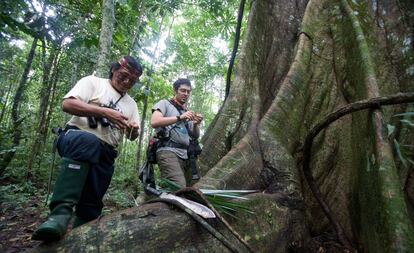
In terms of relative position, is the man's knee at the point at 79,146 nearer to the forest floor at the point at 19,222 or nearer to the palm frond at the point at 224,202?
the palm frond at the point at 224,202

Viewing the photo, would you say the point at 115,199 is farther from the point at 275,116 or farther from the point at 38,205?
the point at 275,116

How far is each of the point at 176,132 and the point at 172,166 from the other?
40 centimetres

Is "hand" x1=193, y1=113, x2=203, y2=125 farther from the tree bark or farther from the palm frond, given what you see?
the tree bark

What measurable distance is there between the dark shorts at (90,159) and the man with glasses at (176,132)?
2.62ft

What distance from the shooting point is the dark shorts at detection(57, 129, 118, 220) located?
2.39 meters

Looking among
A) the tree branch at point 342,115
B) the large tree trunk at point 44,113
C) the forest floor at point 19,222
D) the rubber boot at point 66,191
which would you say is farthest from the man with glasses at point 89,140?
the large tree trunk at point 44,113

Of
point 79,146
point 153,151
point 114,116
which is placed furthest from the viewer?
point 153,151

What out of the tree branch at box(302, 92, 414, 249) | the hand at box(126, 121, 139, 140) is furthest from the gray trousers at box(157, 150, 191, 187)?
the tree branch at box(302, 92, 414, 249)

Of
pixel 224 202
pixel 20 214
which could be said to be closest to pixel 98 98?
pixel 224 202

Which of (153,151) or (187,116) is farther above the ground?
(187,116)

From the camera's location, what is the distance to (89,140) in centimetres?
242

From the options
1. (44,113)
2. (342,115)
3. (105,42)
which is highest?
(105,42)

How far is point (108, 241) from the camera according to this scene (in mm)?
1893

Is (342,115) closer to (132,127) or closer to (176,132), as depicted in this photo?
(132,127)
